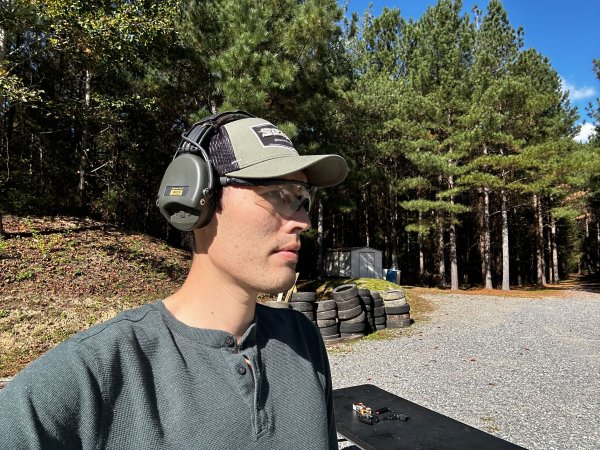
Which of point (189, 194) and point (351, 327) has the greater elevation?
point (189, 194)

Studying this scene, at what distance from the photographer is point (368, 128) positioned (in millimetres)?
17250

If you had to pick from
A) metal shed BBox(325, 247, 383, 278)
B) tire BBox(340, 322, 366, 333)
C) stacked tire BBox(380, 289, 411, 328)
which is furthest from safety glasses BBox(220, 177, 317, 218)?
metal shed BBox(325, 247, 383, 278)

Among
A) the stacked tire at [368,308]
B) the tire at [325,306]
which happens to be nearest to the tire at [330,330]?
the tire at [325,306]

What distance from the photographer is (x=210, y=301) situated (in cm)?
110

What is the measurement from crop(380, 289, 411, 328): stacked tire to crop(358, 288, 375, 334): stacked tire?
0.57 m

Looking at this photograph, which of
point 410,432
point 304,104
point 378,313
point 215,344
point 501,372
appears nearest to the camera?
point 215,344

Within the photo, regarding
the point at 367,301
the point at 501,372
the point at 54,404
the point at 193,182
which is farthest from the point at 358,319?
the point at 54,404

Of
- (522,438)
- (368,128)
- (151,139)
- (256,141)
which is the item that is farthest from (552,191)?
(256,141)

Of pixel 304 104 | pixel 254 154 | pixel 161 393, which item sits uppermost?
pixel 304 104

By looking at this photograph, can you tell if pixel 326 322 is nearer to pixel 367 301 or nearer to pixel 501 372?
pixel 367 301

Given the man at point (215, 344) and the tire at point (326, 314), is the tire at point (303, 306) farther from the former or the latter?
the man at point (215, 344)

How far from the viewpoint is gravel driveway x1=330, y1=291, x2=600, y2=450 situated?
4641 mm

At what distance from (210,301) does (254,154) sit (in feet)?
1.38

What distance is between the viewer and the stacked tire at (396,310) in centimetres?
1027
